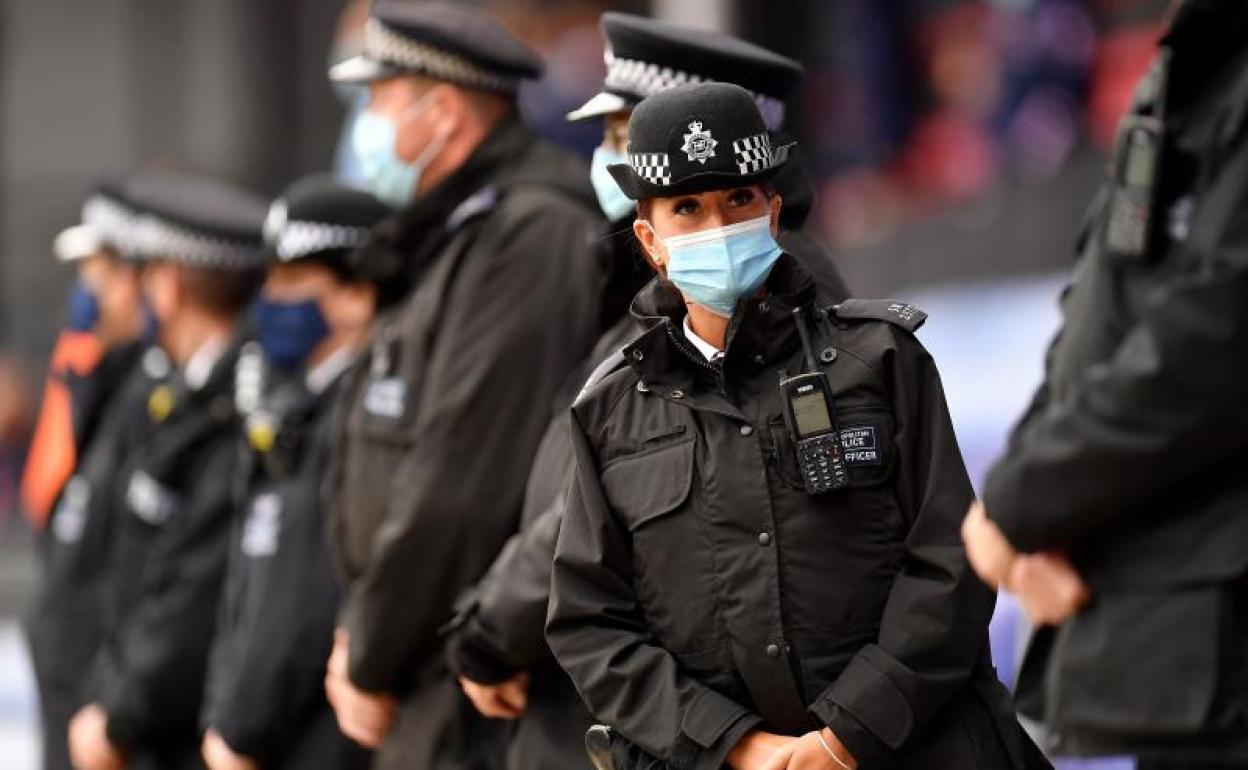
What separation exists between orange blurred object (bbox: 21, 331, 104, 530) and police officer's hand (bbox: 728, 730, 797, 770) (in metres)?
4.38

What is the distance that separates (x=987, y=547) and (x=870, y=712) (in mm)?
359

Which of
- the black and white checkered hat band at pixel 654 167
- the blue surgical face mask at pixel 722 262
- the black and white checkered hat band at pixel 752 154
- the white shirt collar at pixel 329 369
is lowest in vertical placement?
the white shirt collar at pixel 329 369

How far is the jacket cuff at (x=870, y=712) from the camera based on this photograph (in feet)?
11.3

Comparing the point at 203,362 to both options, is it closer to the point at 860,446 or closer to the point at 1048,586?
the point at 860,446

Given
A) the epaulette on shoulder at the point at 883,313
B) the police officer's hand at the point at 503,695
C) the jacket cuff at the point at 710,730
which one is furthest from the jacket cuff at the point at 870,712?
the police officer's hand at the point at 503,695

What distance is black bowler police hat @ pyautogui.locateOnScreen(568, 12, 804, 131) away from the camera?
428 cm

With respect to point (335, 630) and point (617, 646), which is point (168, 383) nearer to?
point (335, 630)

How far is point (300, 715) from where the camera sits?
18.7ft

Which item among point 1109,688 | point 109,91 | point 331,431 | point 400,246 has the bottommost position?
point 109,91

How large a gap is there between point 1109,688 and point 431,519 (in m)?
1.98

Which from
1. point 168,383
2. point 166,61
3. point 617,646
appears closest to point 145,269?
point 168,383

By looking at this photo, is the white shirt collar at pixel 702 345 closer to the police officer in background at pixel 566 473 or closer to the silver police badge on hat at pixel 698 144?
the silver police badge on hat at pixel 698 144

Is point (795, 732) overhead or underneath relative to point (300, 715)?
overhead

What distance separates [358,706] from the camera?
514 cm
